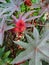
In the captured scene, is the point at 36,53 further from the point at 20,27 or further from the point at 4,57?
the point at 4,57

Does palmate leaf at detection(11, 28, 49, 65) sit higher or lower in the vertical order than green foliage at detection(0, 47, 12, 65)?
higher

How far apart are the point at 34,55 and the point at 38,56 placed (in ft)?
0.05

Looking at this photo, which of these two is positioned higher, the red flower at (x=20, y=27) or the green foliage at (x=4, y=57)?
the red flower at (x=20, y=27)

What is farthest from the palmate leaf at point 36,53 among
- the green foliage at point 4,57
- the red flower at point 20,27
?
the green foliage at point 4,57

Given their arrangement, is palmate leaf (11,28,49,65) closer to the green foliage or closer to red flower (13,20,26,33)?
red flower (13,20,26,33)

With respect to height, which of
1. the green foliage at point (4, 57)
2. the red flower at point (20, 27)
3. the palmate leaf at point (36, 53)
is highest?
the red flower at point (20, 27)

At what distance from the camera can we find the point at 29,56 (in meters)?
0.90

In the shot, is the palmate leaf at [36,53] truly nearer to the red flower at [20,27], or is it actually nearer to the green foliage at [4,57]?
the red flower at [20,27]

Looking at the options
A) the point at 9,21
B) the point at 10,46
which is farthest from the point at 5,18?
the point at 10,46

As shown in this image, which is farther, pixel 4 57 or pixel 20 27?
pixel 4 57

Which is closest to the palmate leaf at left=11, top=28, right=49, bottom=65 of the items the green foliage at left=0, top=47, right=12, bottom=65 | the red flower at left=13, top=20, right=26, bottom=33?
the red flower at left=13, top=20, right=26, bottom=33

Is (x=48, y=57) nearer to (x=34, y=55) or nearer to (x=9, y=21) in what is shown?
(x=34, y=55)

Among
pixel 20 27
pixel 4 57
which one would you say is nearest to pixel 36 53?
pixel 20 27

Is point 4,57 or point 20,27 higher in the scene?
point 20,27
